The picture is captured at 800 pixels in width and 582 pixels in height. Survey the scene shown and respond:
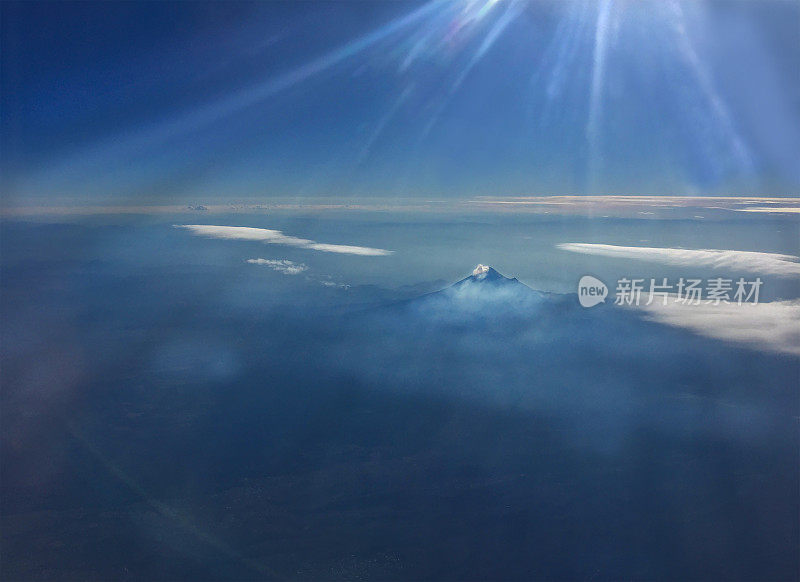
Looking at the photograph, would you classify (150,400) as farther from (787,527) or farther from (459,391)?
(787,527)

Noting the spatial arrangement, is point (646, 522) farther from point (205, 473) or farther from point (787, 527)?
point (205, 473)

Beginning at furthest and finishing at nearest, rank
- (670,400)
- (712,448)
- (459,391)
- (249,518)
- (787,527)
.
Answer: (459,391), (670,400), (712,448), (249,518), (787,527)

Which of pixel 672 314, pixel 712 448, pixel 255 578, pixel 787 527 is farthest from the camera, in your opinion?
pixel 672 314

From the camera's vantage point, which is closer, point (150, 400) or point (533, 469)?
point (533, 469)

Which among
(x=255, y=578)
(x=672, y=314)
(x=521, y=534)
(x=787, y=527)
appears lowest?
(x=255, y=578)

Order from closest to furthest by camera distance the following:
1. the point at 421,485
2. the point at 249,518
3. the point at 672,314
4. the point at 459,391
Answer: the point at 249,518 → the point at 421,485 → the point at 459,391 → the point at 672,314

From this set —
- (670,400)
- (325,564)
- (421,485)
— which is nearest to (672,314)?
(670,400)

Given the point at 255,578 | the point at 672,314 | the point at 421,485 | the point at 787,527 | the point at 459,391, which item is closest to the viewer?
the point at 255,578

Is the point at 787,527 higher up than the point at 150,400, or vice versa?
the point at 787,527

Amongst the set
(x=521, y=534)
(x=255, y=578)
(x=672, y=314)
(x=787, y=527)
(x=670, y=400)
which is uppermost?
(x=672, y=314)

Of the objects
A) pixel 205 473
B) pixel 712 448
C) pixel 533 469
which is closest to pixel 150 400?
pixel 205 473
